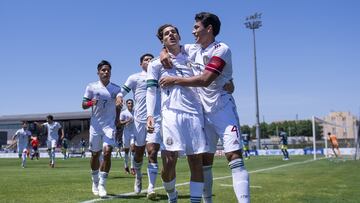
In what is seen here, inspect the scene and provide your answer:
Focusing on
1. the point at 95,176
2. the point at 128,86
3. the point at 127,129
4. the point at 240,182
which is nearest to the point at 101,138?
the point at 95,176

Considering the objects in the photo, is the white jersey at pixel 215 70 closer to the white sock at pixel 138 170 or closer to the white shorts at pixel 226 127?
the white shorts at pixel 226 127

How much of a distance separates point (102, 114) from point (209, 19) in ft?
13.0

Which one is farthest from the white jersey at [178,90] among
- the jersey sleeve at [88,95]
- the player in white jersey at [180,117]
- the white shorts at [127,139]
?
the white shorts at [127,139]

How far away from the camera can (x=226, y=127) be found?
16.4 feet

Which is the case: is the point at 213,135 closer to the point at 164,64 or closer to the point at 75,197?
the point at 164,64

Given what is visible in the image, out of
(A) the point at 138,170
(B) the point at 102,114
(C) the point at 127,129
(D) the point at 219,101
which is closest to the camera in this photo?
(D) the point at 219,101

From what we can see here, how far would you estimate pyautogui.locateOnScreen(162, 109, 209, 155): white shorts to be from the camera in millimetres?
5023

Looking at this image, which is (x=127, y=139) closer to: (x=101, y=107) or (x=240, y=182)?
(x=101, y=107)

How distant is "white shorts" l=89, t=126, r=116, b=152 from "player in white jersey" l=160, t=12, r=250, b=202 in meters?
3.31

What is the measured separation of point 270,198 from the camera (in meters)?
7.15

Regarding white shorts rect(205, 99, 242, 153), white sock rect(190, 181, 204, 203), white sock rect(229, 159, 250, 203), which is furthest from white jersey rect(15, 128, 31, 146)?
white sock rect(229, 159, 250, 203)

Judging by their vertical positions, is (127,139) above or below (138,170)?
above

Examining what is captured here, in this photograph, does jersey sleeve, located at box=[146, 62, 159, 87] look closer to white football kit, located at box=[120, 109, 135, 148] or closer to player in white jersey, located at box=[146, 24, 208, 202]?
player in white jersey, located at box=[146, 24, 208, 202]

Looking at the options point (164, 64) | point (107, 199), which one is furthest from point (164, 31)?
point (107, 199)
